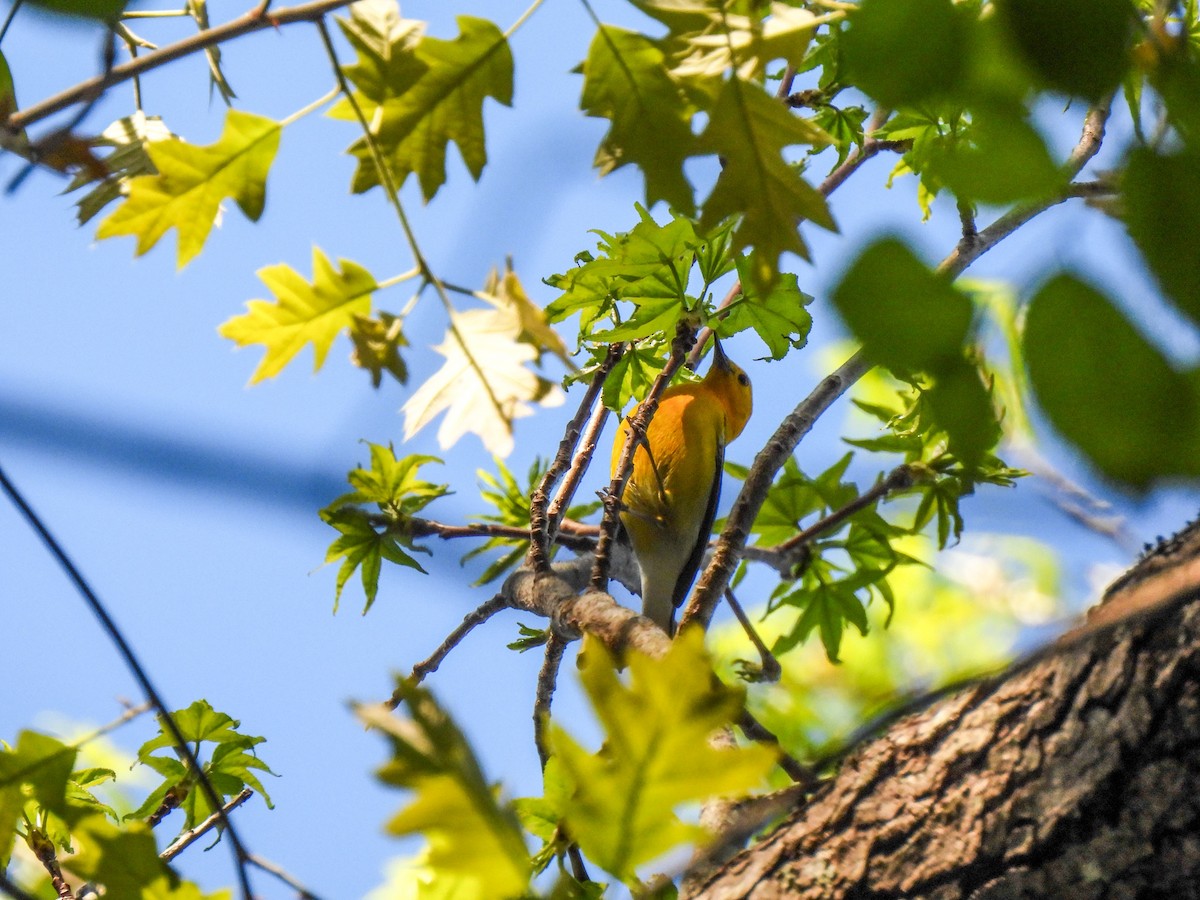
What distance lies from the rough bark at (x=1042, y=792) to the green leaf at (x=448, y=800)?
1.74ft

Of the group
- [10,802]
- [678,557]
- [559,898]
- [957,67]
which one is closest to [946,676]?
[559,898]

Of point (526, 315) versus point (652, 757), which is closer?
point (652, 757)

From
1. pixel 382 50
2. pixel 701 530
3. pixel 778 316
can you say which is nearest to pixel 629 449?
pixel 778 316

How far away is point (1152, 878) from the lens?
1.00 meters

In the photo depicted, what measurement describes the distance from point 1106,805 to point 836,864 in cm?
29

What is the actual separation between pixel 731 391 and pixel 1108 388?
4031mm

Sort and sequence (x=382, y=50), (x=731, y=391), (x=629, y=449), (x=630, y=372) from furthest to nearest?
(x=731, y=391) < (x=630, y=372) < (x=629, y=449) < (x=382, y=50)

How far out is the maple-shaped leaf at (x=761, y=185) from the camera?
92 cm

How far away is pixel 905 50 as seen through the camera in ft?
1.94

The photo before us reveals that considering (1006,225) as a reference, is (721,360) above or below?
above

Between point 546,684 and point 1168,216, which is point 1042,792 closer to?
point 1168,216

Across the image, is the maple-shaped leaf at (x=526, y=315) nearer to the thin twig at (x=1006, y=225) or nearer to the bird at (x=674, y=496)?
the thin twig at (x=1006, y=225)

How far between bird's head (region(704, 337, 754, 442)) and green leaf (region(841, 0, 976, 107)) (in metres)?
3.79

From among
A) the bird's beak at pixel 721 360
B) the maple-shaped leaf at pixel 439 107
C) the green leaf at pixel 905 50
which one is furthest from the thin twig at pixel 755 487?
the bird's beak at pixel 721 360
